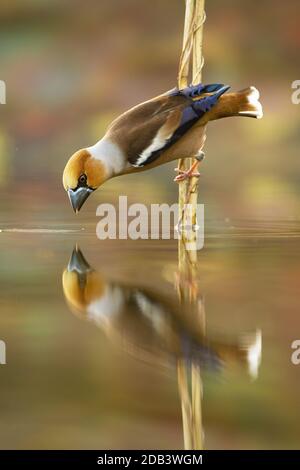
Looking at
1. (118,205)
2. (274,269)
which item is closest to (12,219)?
(118,205)

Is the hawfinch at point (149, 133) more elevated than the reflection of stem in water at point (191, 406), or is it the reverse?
the hawfinch at point (149, 133)

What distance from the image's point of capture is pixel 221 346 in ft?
5.60

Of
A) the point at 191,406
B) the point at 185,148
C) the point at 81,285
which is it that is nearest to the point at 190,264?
the point at 81,285

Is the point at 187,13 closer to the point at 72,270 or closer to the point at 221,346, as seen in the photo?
the point at 72,270

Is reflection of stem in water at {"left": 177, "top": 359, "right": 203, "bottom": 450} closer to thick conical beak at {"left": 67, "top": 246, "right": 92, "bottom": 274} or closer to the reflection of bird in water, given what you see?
the reflection of bird in water

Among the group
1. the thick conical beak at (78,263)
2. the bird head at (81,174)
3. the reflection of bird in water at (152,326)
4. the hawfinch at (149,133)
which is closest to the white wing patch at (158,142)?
the hawfinch at (149,133)

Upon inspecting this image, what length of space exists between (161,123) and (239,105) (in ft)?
1.15

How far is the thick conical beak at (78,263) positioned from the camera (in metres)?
2.48

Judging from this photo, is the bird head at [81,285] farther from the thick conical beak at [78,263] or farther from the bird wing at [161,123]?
the bird wing at [161,123]

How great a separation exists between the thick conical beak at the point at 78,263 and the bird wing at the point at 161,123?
1.73ft

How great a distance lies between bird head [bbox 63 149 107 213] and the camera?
2.99m

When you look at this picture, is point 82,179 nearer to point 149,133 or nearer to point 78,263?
point 149,133

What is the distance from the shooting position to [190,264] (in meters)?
2.58

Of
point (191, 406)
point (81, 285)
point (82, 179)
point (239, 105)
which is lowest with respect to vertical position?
point (191, 406)
